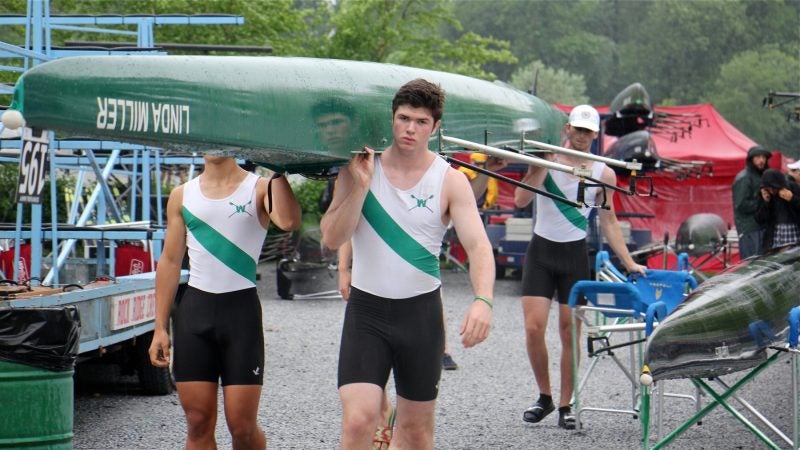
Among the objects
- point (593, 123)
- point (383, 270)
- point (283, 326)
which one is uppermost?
Answer: point (593, 123)

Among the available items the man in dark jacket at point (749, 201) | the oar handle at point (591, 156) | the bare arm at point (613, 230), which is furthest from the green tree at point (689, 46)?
the oar handle at point (591, 156)

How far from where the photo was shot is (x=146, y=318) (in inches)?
356

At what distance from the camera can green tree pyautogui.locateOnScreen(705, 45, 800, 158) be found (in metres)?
78.8

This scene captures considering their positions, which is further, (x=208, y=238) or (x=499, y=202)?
(x=499, y=202)

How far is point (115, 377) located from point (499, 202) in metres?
18.4

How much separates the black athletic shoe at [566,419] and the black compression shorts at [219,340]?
3257 millimetres

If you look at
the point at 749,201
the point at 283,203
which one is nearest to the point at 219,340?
the point at 283,203

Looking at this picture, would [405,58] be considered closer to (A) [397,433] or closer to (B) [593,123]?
(B) [593,123]

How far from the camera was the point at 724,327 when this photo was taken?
6863 millimetres

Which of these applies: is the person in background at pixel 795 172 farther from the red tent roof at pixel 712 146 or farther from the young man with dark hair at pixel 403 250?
the red tent roof at pixel 712 146

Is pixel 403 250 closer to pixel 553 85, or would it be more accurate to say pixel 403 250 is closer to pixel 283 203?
pixel 283 203

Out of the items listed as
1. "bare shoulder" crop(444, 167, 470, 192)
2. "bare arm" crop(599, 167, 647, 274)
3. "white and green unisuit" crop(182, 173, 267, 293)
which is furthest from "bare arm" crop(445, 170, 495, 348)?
"bare arm" crop(599, 167, 647, 274)

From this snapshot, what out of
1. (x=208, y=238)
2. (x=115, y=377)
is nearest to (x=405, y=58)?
(x=115, y=377)

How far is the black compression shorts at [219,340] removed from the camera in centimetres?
582
